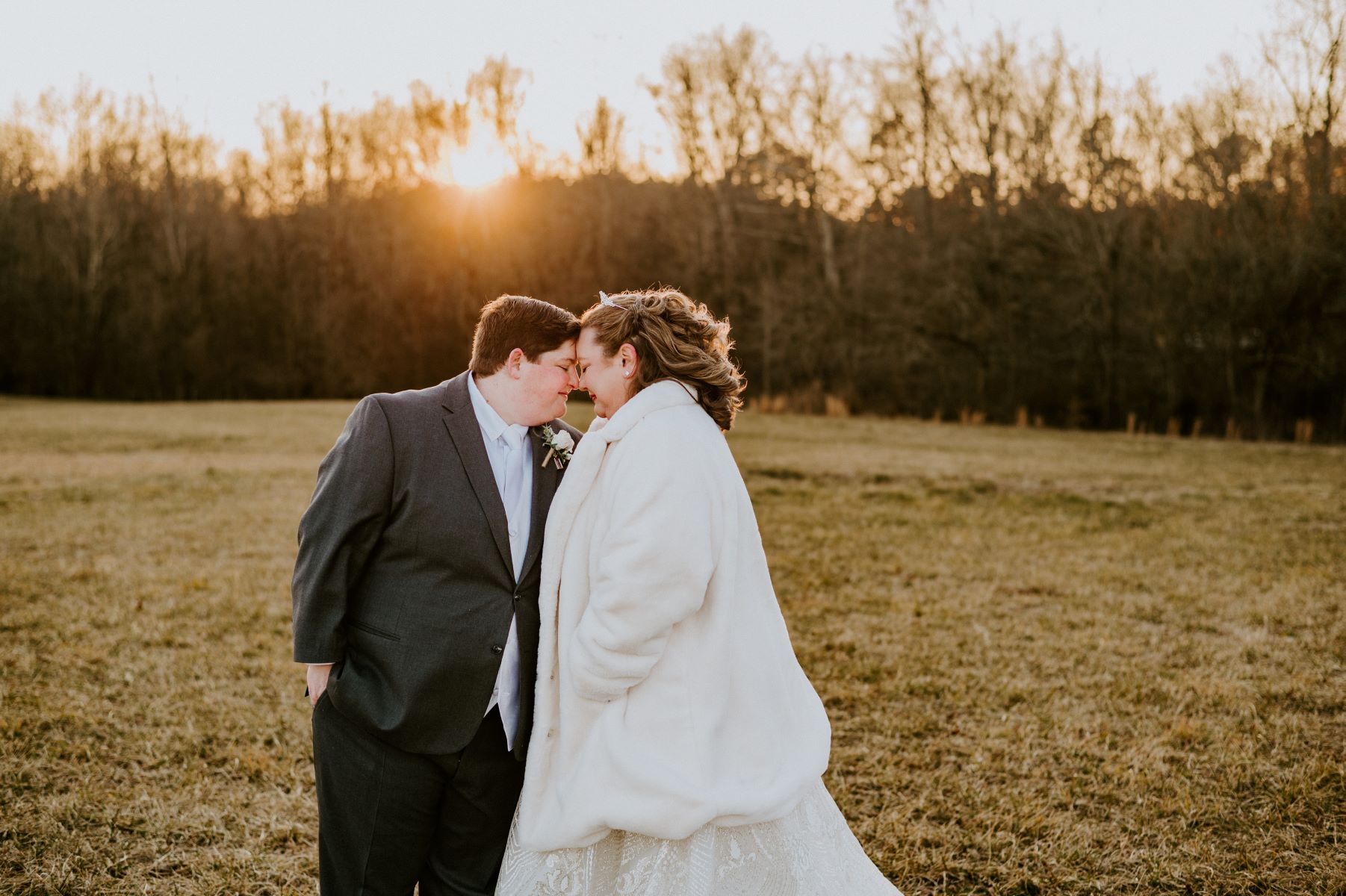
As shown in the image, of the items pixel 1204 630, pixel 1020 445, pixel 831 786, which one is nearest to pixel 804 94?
pixel 1020 445

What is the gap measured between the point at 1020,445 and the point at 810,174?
18262mm

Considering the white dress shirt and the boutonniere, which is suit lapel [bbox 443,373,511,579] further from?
the boutonniere

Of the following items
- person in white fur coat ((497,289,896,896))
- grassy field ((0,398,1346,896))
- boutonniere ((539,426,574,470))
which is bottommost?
grassy field ((0,398,1346,896))

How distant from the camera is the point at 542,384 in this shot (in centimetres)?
286

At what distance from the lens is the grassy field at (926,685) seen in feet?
13.4

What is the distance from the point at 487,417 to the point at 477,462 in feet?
0.62

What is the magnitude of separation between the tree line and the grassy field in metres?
14.9

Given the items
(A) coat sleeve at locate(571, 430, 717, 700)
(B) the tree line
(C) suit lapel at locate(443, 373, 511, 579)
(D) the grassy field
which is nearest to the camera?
(A) coat sleeve at locate(571, 430, 717, 700)

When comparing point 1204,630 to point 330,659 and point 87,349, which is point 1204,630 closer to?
point 330,659

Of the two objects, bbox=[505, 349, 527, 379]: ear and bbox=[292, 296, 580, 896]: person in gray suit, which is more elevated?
bbox=[505, 349, 527, 379]: ear

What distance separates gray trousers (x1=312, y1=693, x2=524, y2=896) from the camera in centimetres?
275

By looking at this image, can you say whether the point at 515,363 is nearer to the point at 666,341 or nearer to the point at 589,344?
the point at 589,344

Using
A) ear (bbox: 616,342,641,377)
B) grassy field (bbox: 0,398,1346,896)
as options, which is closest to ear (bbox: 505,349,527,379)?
ear (bbox: 616,342,641,377)

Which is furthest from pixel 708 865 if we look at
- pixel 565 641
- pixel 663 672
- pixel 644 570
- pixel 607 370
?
pixel 607 370
